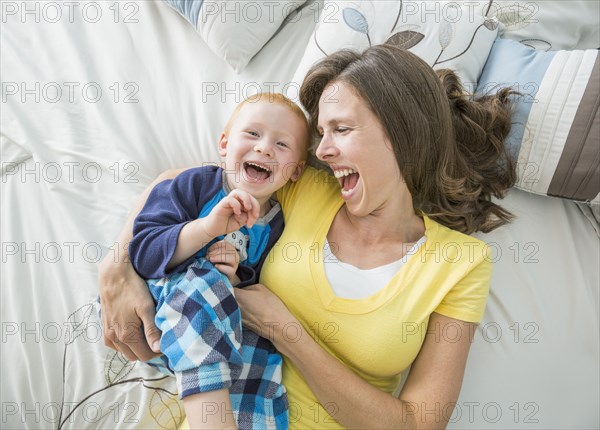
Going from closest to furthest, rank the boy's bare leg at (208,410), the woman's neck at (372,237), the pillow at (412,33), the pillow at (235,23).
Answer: the boy's bare leg at (208,410)
the woman's neck at (372,237)
the pillow at (412,33)
the pillow at (235,23)

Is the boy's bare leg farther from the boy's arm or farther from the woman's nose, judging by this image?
the woman's nose

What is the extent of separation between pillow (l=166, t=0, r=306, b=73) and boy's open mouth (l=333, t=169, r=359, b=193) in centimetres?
50

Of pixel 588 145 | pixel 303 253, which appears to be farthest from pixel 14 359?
pixel 588 145

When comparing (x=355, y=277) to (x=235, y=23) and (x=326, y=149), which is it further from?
(x=235, y=23)

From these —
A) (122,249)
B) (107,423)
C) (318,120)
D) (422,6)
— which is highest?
(422,6)

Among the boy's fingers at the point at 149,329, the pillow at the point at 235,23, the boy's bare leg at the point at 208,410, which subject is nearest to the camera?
the boy's bare leg at the point at 208,410

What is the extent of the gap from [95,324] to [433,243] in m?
0.78

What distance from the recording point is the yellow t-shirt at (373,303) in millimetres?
1271

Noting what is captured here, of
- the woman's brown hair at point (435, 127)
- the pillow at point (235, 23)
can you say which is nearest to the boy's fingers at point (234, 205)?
the woman's brown hair at point (435, 127)

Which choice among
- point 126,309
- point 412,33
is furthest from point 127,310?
point 412,33

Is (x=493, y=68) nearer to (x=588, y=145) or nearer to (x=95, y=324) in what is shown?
(x=588, y=145)

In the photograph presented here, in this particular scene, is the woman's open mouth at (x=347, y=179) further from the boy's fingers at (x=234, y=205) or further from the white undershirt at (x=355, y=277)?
the boy's fingers at (x=234, y=205)

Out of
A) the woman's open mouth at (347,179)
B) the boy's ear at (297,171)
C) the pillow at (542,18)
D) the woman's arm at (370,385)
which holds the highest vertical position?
the pillow at (542,18)

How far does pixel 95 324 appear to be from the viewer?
1.40 m
